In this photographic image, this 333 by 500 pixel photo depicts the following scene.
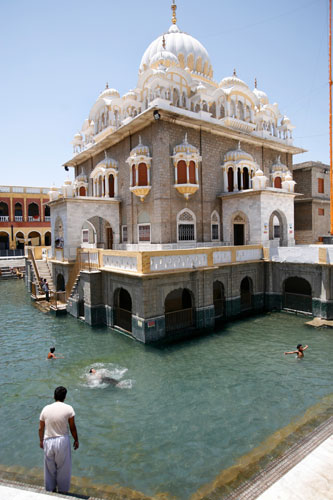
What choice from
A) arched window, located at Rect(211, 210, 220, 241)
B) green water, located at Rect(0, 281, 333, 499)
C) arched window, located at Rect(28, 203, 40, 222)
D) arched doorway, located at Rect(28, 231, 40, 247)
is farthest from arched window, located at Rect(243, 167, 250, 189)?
arched window, located at Rect(28, 203, 40, 222)

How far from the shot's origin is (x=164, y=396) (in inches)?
346

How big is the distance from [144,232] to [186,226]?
9.13ft

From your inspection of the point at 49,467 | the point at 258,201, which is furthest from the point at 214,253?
the point at 49,467

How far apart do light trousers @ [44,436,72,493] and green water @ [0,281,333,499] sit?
4.52ft

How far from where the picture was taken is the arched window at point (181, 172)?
19.3m

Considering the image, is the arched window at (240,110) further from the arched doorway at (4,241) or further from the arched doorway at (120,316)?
the arched doorway at (4,241)

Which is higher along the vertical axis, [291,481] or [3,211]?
[3,211]

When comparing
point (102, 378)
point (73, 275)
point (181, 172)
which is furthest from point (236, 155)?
point (102, 378)

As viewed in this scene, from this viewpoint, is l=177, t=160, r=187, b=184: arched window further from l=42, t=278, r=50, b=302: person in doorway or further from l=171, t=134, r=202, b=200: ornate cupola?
l=42, t=278, r=50, b=302: person in doorway

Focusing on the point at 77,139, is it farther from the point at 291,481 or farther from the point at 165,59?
the point at 291,481

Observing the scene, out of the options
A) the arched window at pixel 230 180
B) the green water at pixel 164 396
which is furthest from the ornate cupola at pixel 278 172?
the green water at pixel 164 396

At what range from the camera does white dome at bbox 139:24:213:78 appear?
85.2ft

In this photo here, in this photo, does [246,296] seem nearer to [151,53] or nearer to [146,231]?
[146,231]

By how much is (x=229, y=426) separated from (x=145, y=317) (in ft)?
18.7
